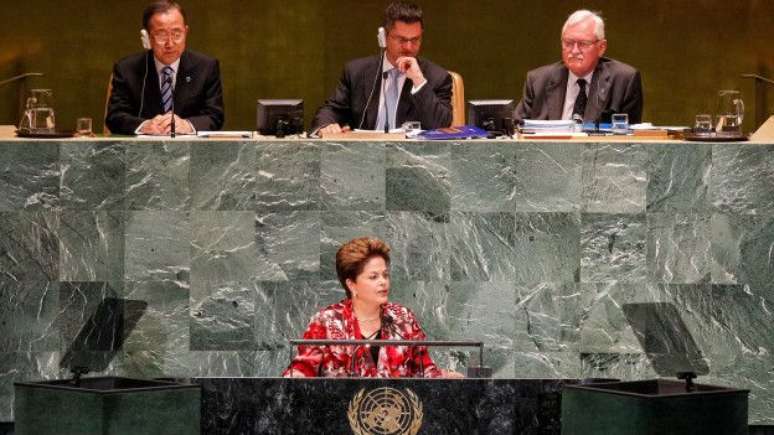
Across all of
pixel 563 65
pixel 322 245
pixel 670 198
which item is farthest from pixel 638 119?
pixel 322 245

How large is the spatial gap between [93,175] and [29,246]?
38 cm

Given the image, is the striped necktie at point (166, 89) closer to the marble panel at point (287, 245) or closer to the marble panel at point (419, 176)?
the marble panel at point (287, 245)

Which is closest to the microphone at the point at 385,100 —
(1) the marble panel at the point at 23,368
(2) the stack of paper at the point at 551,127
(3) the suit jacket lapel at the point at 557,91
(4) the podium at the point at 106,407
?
(3) the suit jacket lapel at the point at 557,91

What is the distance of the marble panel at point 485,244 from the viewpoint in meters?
6.21

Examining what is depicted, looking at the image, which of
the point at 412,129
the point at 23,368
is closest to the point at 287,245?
the point at 412,129

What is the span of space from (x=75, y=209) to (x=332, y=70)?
13.0 feet

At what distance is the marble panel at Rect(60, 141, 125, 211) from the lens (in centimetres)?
620

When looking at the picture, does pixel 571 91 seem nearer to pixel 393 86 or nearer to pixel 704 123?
pixel 393 86

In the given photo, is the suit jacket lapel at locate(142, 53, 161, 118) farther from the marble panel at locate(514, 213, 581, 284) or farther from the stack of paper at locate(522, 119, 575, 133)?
the marble panel at locate(514, 213, 581, 284)

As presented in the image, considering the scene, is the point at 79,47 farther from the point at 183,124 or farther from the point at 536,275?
the point at 536,275

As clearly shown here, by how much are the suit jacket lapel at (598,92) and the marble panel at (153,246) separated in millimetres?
2206

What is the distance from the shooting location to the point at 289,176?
6227 millimetres

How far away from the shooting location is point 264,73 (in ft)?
32.7

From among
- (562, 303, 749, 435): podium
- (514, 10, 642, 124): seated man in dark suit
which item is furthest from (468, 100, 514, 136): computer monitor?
(562, 303, 749, 435): podium
